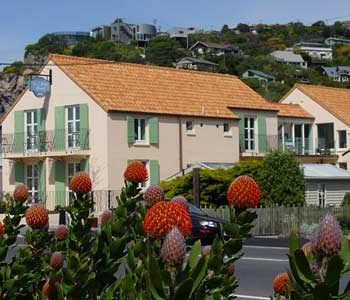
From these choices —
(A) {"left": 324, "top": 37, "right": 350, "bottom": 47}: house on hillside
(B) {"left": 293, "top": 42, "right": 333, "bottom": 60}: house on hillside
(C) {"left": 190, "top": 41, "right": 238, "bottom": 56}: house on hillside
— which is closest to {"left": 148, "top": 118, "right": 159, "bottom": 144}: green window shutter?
(C) {"left": 190, "top": 41, "right": 238, "bottom": 56}: house on hillside

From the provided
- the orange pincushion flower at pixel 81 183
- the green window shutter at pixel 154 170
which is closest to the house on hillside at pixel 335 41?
the green window shutter at pixel 154 170

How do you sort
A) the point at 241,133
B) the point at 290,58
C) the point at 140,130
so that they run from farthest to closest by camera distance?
the point at 290,58
the point at 241,133
the point at 140,130

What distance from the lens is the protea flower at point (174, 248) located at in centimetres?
298

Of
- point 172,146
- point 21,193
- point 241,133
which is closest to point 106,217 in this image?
point 21,193

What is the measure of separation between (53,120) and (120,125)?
15.6 ft

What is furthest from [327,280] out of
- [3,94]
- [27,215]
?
[3,94]

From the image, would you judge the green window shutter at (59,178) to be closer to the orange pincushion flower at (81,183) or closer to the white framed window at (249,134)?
the white framed window at (249,134)

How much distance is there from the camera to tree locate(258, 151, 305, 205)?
113 feet

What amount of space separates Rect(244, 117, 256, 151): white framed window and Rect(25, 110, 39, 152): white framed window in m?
11.9

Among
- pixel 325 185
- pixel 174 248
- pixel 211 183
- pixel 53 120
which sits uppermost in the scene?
pixel 53 120

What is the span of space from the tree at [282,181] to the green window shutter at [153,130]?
28.7ft

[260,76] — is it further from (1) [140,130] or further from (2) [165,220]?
(2) [165,220]

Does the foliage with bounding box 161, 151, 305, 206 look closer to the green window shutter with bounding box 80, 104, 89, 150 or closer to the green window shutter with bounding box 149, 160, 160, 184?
the green window shutter with bounding box 149, 160, 160, 184

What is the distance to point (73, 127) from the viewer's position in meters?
43.0
